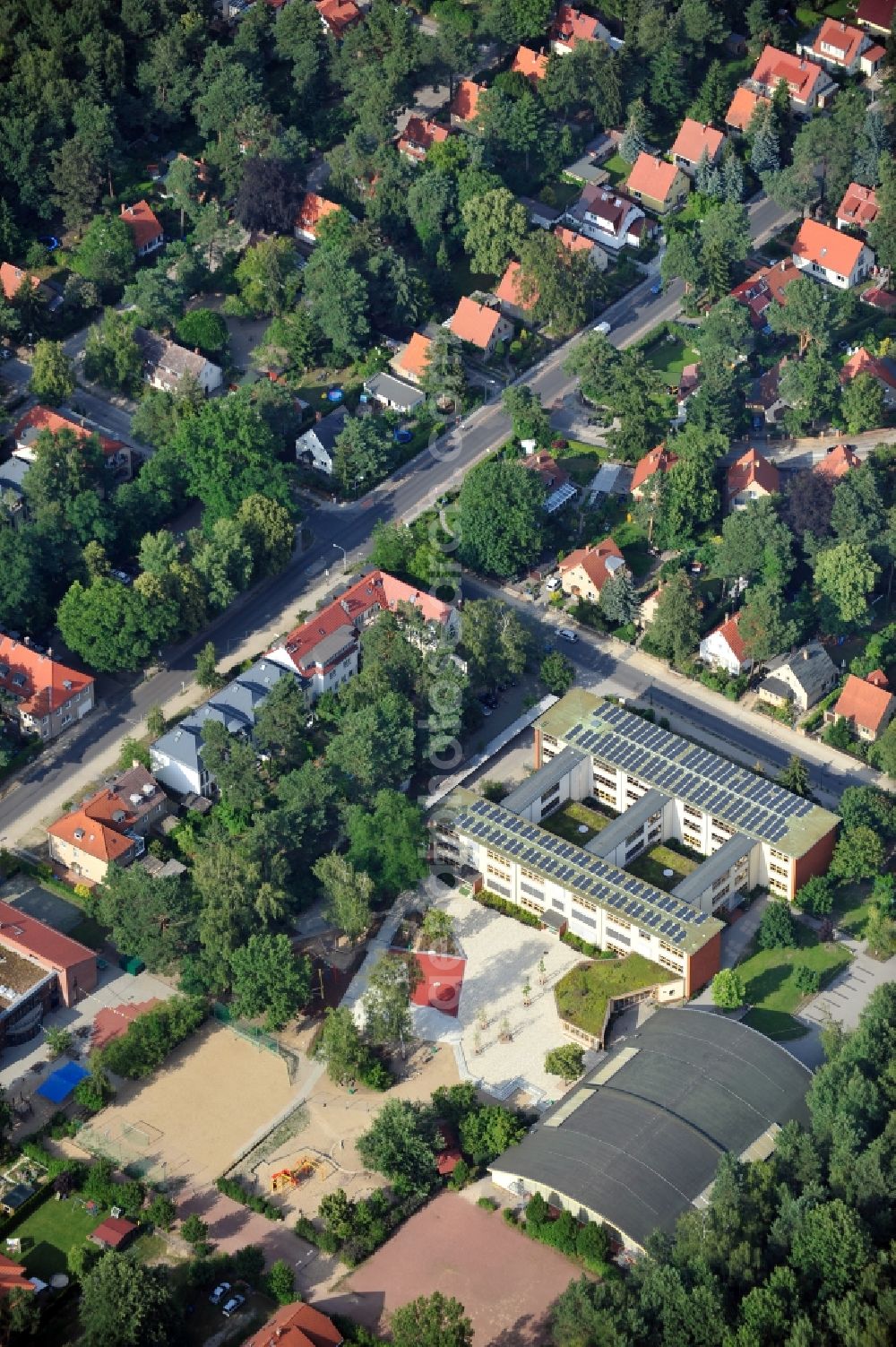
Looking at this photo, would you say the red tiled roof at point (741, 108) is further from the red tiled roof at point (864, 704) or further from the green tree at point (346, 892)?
the green tree at point (346, 892)

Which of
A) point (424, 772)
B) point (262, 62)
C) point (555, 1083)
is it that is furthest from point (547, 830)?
point (262, 62)

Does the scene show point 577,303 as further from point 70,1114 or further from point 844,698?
point 70,1114

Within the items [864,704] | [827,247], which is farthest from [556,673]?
[827,247]

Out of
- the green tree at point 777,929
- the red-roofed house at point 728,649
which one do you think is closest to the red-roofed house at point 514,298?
the red-roofed house at point 728,649

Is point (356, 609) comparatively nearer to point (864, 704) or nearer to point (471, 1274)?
point (864, 704)

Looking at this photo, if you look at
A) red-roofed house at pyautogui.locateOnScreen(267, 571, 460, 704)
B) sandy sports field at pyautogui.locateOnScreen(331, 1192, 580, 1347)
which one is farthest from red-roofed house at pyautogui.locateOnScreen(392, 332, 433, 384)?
sandy sports field at pyautogui.locateOnScreen(331, 1192, 580, 1347)

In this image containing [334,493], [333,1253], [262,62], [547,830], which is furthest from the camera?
[262,62]
